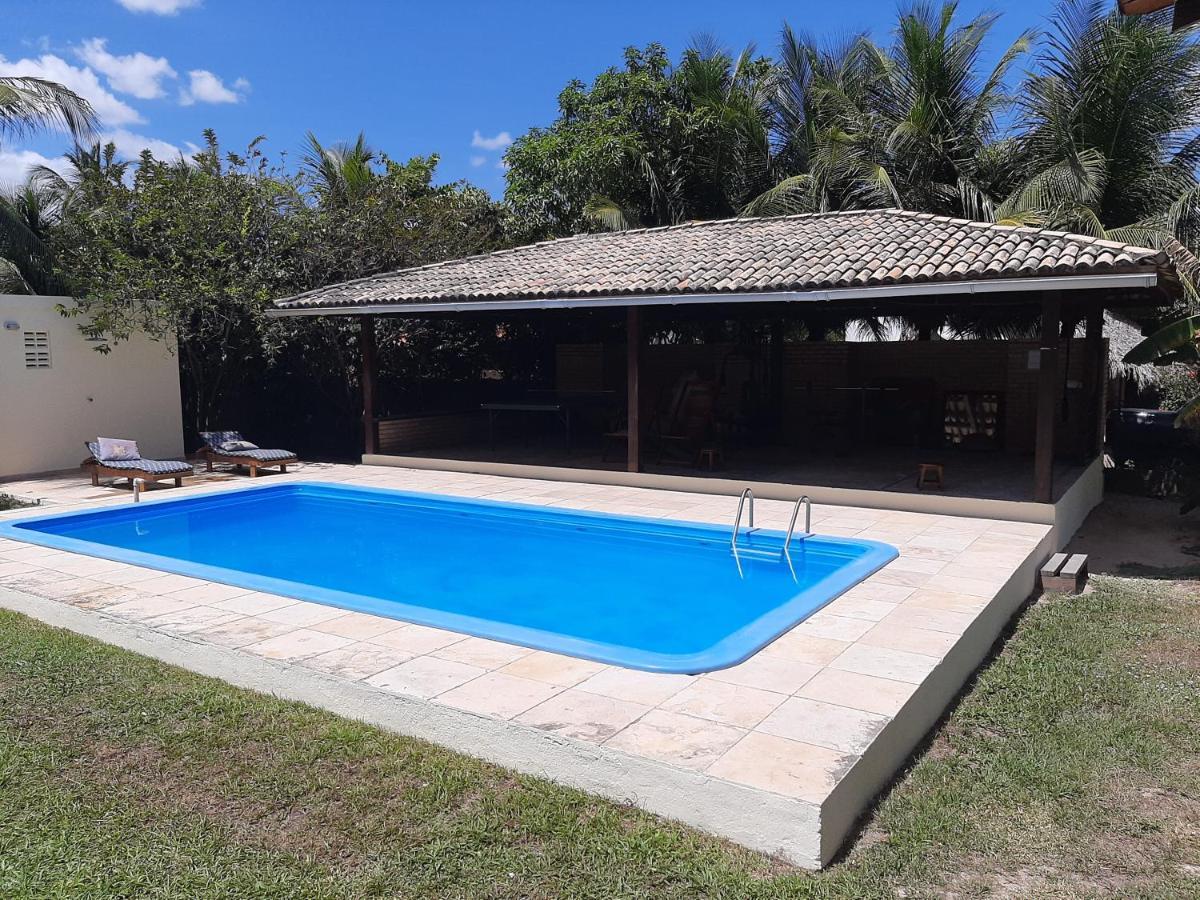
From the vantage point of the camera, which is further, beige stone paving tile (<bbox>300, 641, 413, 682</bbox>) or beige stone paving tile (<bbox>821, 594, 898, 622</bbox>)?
beige stone paving tile (<bbox>821, 594, 898, 622</bbox>)

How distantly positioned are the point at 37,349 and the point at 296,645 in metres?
11.1

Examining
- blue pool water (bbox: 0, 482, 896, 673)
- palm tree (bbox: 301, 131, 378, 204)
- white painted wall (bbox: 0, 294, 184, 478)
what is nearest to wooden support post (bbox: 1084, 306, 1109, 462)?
blue pool water (bbox: 0, 482, 896, 673)

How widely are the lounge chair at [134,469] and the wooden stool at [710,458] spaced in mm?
7422

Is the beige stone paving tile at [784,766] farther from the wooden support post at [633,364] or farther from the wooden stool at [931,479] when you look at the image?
→ the wooden support post at [633,364]

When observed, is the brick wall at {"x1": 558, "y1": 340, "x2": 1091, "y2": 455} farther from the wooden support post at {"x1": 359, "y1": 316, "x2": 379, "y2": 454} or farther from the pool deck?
the pool deck

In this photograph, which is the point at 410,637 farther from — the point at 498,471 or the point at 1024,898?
the point at 498,471

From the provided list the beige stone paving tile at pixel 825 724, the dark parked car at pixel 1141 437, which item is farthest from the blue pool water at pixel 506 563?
the dark parked car at pixel 1141 437

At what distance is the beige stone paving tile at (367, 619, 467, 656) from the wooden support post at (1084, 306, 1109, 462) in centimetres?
1109

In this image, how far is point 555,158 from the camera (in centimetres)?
2267

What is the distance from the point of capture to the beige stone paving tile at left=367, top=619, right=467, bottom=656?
19.0 ft

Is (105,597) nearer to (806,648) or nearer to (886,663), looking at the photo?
(806,648)

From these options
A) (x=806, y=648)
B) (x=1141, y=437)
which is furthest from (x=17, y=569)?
(x=1141, y=437)

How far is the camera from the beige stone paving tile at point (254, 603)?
6.73 m

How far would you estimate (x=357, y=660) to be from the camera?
5516 millimetres
